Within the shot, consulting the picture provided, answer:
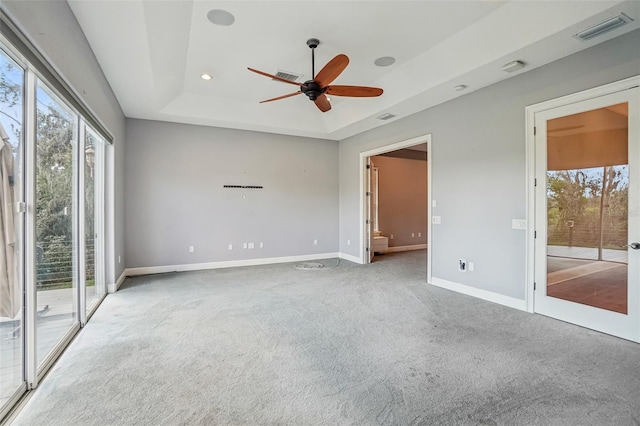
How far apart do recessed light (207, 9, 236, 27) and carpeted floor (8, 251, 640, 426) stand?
129 inches

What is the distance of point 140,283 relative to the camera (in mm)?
5098

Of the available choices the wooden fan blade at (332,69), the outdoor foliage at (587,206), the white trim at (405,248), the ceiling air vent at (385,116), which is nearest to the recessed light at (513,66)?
the outdoor foliage at (587,206)

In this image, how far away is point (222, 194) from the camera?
6.42 meters

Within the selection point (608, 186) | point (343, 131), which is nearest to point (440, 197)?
point (608, 186)

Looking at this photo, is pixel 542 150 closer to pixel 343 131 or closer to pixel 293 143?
pixel 343 131

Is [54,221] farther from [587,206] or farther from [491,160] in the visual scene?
[587,206]

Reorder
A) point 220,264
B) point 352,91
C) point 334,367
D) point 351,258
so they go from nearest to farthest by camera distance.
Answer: point 334,367 < point 352,91 < point 220,264 < point 351,258

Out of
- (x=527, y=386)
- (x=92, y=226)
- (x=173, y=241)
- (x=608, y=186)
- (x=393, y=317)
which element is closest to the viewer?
(x=527, y=386)

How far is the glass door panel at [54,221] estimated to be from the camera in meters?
2.38

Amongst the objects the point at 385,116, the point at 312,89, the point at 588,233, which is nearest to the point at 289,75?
the point at 312,89

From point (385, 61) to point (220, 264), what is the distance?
15.8 ft

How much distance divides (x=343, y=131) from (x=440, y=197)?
2693 millimetres

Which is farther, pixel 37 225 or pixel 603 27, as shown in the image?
pixel 603 27

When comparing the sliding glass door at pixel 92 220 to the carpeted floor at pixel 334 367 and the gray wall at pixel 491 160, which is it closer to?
the carpeted floor at pixel 334 367
